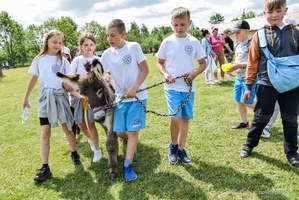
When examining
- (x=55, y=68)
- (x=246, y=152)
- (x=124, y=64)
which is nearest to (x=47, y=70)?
(x=55, y=68)

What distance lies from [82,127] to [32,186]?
1215 mm

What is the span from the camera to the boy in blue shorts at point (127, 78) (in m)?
3.81

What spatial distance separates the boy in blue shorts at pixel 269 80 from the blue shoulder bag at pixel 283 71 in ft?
0.23

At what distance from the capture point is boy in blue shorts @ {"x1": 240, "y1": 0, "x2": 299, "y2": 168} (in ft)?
11.7

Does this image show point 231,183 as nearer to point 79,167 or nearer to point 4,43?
point 79,167

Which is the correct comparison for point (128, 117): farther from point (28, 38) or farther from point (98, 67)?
point (28, 38)

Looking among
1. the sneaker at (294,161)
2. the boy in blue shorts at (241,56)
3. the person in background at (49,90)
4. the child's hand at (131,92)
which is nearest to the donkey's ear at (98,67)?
the child's hand at (131,92)

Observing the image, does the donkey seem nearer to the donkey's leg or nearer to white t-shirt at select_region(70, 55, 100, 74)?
the donkey's leg

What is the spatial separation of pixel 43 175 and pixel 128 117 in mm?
1490

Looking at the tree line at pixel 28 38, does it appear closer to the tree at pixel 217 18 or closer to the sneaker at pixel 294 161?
the tree at pixel 217 18

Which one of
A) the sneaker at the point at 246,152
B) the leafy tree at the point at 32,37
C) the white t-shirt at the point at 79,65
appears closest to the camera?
the sneaker at the point at 246,152

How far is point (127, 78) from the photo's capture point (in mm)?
3918

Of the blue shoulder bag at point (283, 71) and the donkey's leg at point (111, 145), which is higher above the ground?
the blue shoulder bag at point (283, 71)

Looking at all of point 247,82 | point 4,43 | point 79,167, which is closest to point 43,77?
point 79,167
